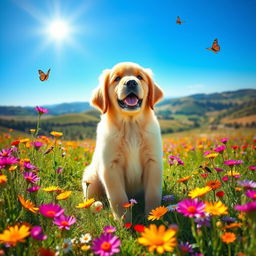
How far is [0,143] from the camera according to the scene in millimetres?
5938

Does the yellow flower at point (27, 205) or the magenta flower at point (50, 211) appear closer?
the magenta flower at point (50, 211)

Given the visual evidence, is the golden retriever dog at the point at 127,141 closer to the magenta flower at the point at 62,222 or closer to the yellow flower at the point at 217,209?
the magenta flower at the point at 62,222

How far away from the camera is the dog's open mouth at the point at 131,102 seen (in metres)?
3.33

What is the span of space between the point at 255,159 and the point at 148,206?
249 cm

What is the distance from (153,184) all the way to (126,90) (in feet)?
3.91

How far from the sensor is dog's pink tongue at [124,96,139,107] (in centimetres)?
335

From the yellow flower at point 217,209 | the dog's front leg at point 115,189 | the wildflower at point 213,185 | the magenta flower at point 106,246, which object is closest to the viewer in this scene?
the magenta flower at point 106,246

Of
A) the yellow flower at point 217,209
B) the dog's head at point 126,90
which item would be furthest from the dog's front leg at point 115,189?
the yellow flower at point 217,209

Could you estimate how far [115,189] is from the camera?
310cm

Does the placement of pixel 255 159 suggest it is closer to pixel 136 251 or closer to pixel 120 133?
pixel 120 133

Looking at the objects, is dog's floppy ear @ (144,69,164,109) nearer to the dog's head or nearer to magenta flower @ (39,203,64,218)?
the dog's head

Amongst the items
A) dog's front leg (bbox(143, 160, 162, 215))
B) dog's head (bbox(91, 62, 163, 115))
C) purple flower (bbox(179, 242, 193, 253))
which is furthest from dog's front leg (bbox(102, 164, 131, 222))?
purple flower (bbox(179, 242, 193, 253))

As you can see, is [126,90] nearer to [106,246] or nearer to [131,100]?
A: [131,100]

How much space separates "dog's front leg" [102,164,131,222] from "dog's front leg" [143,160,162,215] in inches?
10.8
